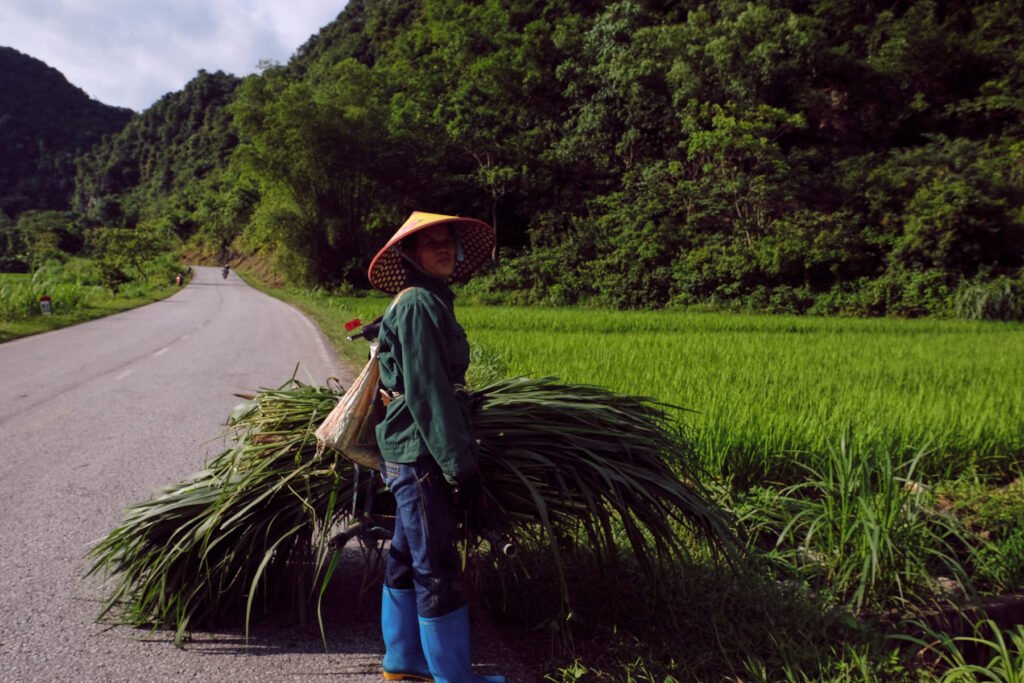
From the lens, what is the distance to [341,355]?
10.7 metres

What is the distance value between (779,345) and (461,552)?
7.64 metres

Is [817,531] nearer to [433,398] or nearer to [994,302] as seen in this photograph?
[433,398]

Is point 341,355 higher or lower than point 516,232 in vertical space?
lower

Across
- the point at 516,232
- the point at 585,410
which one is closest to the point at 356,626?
the point at 585,410

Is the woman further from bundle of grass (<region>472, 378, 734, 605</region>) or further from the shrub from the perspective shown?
the shrub

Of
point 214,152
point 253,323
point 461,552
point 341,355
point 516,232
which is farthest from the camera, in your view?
point 214,152

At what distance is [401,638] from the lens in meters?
2.19

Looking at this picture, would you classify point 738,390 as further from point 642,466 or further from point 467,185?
point 467,185

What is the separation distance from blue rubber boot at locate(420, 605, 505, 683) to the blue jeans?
0.09 feet

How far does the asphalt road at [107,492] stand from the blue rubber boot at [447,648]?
1.04 feet

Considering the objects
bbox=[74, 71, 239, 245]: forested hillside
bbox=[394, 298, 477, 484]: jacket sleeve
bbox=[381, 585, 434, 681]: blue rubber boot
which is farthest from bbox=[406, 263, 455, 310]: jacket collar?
bbox=[74, 71, 239, 245]: forested hillside

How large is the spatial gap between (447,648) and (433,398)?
77 centimetres

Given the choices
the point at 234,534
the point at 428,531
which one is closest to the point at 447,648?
the point at 428,531

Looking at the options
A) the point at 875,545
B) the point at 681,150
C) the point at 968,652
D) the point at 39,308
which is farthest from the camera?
the point at 681,150
